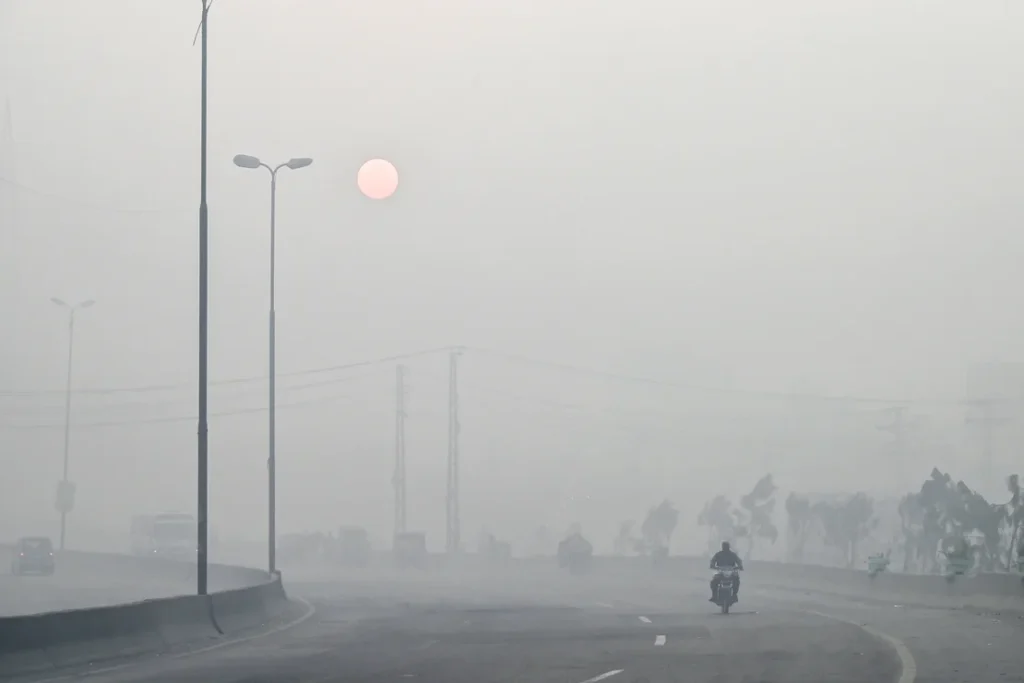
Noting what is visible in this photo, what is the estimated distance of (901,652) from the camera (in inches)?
888

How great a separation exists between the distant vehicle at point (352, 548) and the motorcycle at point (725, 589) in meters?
54.3

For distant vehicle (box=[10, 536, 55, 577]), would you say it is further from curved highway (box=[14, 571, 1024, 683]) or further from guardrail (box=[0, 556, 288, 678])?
guardrail (box=[0, 556, 288, 678])

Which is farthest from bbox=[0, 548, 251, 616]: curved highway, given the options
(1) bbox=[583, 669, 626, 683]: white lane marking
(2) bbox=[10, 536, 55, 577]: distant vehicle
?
(1) bbox=[583, 669, 626, 683]: white lane marking

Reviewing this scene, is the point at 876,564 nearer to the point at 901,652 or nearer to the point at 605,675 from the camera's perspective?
the point at 901,652

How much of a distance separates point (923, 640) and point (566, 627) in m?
7.01

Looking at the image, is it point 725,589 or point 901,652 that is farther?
point 725,589

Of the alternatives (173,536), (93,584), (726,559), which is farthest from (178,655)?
(173,536)

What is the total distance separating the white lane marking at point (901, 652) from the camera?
18420 millimetres

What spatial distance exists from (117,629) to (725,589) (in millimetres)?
17117

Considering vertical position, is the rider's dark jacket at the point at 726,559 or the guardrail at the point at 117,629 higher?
the rider's dark jacket at the point at 726,559

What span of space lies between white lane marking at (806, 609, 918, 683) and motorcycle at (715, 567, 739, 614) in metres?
3.02

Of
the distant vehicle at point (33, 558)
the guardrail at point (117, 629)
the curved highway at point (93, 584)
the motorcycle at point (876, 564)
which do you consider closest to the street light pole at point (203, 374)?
the guardrail at point (117, 629)

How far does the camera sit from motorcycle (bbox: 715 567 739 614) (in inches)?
1410

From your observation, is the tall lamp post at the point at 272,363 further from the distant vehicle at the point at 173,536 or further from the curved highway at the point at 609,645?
the distant vehicle at the point at 173,536
